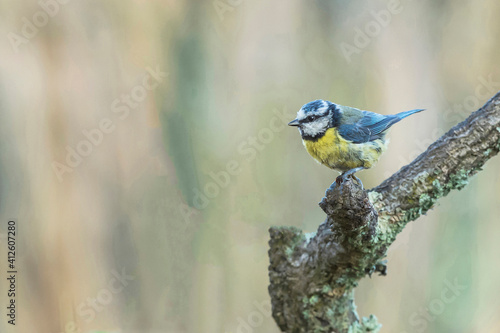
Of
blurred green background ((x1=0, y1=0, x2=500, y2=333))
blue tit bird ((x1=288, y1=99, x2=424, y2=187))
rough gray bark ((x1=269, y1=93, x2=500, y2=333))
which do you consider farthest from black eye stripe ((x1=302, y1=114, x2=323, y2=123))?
blurred green background ((x1=0, y1=0, x2=500, y2=333))

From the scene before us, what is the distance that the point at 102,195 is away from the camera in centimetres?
169

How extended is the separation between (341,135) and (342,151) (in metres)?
0.05

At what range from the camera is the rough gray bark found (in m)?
0.87

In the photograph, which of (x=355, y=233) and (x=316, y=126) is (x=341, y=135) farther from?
(x=355, y=233)

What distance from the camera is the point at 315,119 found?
3.68 ft

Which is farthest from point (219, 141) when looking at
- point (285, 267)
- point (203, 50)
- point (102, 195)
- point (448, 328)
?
point (448, 328)

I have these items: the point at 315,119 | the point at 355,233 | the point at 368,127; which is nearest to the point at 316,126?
the point at 315,119

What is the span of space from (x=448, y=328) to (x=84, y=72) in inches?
68.1

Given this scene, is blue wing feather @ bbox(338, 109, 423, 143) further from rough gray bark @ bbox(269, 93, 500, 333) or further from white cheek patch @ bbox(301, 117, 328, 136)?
rough gray bark @ bbox(269, 93, 500, 333)

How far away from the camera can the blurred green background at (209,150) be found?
1.66m

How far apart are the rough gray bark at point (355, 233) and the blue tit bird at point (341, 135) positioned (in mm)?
121

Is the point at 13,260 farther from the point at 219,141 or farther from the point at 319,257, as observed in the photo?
the point at 319,257

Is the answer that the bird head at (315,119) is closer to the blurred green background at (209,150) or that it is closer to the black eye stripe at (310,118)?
the black eye stripe at (310,118)

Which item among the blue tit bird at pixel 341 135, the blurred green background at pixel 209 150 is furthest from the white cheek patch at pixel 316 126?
the blurred green background at pixel 209 150
